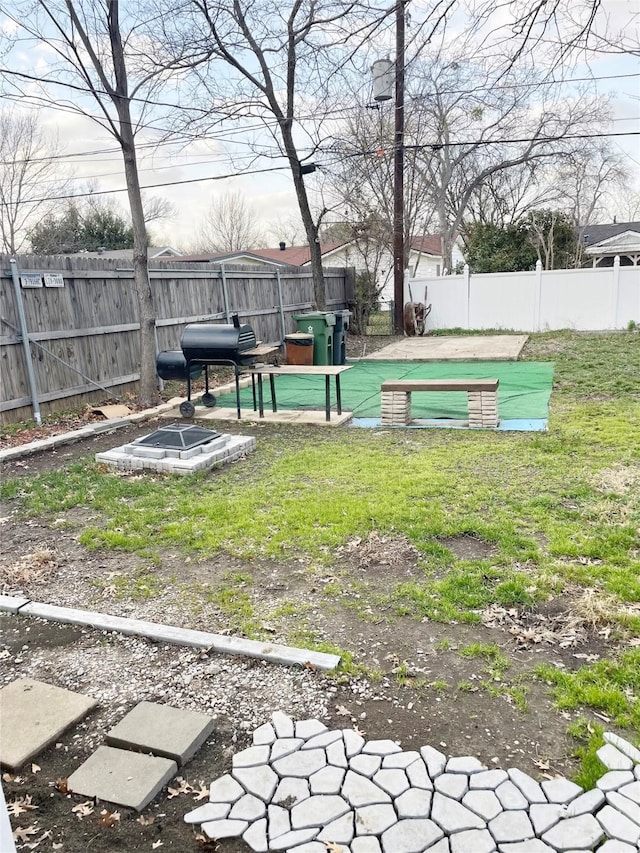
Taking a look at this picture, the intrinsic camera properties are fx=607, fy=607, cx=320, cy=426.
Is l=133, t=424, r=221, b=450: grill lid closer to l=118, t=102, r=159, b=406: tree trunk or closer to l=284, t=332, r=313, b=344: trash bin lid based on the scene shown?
l=118, t=102, r=159, b=406: tree trunk

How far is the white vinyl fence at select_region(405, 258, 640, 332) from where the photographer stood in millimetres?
15844

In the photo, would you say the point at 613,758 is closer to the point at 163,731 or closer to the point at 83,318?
the point at 163,731

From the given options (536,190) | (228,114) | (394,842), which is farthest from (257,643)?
(536,190)

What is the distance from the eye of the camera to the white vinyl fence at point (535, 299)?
15.8 meters

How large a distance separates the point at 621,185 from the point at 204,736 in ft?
100

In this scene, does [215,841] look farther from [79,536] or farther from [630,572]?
[79,536]

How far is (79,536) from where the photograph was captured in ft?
14.1

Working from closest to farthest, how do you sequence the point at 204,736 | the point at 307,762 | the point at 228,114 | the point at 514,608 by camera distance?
the point at 307,762 → the point at 204,736 → the point at 514,608 → the point at 228,114

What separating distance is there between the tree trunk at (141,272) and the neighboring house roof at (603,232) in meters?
23.7

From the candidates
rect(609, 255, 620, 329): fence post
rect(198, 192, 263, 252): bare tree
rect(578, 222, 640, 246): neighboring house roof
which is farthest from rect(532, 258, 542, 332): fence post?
rect(198, 192, 263, 252): bare tree

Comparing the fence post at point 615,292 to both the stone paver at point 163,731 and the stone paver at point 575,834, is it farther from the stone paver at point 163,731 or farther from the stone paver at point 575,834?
the stone paver at point 163,731

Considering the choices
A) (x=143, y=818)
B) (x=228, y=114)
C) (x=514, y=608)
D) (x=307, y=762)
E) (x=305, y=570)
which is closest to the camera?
(x=143, y=818)

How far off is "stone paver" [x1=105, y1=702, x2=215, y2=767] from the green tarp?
5.79m

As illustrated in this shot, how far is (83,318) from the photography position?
8.27 meters
